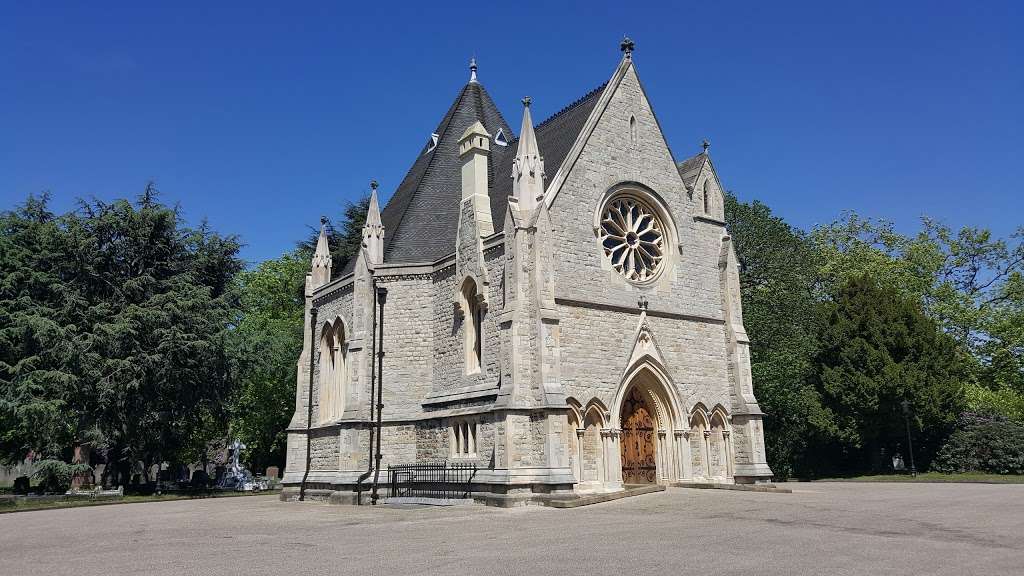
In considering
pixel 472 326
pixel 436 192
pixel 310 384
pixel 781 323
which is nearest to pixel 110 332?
pixel 310 384

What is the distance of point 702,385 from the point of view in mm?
23156

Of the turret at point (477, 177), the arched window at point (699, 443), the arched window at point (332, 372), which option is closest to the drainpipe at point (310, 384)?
the arched window at point (332, 372)

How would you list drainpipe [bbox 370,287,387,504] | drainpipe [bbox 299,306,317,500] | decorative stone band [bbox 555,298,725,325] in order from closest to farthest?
1. decorative stone band [bbox 555,298,725,325]
2. drainpipe [bbox 370,287,387,504]
3. drainpipe [bbox 299,306,317,500]

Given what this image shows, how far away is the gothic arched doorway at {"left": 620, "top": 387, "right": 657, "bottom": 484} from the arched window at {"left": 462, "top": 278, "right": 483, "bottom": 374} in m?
4.58

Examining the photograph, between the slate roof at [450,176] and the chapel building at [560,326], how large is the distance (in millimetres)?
110

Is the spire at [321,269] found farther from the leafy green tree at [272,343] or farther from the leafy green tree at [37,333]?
the leafy green tree at [37,333]

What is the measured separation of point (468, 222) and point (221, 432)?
83.4 ft

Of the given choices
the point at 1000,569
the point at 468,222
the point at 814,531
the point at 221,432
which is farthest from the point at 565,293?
the point at 221,432

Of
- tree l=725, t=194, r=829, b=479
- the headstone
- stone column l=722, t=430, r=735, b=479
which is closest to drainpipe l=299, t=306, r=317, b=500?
stone column l=722, t=430, r=735, b=479

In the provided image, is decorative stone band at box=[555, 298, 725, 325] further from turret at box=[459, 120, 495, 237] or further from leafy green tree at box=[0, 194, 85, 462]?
leafy green tree at box=[0, 194, 85, 462]

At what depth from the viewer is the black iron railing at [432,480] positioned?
20297 millimetres

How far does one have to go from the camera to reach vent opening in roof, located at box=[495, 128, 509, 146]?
2930 cm

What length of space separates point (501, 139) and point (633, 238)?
28.5ft

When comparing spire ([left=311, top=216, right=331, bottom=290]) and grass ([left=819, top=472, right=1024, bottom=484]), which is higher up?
spire ([left=311, top=216, right=331, bottom=290])
